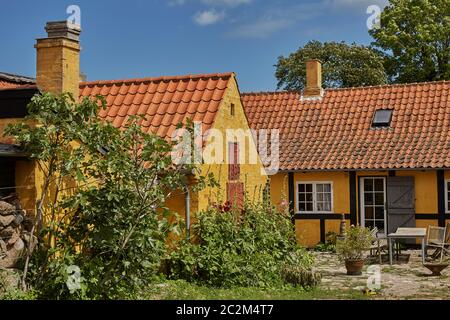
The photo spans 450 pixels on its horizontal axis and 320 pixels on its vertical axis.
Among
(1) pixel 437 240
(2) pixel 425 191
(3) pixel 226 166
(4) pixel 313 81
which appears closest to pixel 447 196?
(2) pixel 425 191

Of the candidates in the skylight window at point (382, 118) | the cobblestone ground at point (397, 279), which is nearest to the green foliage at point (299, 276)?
the cobblestone ground at point (397, 279)

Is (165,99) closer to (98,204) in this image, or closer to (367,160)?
(98,204)

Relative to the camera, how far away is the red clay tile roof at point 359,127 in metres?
19.0

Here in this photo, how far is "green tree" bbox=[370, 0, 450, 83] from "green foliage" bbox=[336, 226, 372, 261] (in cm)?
2079

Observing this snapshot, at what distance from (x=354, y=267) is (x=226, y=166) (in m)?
3.43

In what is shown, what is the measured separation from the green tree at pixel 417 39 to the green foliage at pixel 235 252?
22256mm

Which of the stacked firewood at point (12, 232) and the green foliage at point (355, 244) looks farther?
the green foliage at point (355, 244)

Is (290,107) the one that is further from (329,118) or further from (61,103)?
(61,103)

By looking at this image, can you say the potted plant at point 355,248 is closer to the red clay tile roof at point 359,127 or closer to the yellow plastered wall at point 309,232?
the red clay tile roof at point 359,127

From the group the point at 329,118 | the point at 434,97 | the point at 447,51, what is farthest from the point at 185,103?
the point at 447,51

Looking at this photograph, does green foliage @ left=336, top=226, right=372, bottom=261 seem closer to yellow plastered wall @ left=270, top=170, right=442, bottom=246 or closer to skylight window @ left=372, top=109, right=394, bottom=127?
yellow plastered wall @ left=270, top=170, right=442, bottom=246

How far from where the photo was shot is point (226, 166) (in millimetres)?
13961

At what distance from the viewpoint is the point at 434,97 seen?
68.9ft
